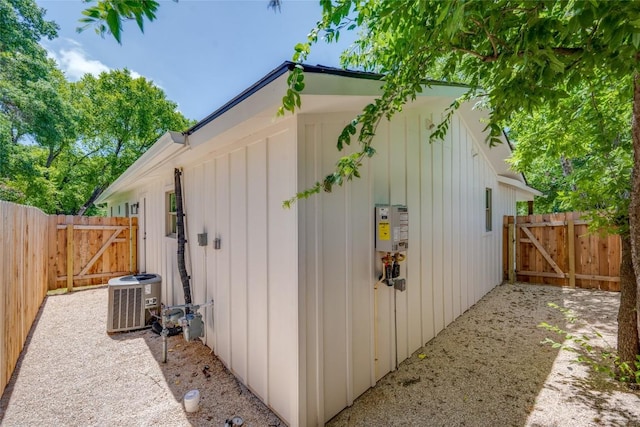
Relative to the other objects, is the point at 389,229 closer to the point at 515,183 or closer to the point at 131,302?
the point at 131,302

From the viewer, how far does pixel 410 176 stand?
365cm

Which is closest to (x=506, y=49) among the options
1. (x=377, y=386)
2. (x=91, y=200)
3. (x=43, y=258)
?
(x=377, y=386)

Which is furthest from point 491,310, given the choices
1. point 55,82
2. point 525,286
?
point 55,82

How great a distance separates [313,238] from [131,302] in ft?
12.9

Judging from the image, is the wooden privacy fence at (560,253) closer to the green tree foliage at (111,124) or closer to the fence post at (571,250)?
the fence post at (571,250)

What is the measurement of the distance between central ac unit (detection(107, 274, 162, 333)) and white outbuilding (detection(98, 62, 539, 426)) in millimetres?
483

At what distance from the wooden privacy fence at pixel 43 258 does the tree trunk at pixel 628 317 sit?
21.0ft

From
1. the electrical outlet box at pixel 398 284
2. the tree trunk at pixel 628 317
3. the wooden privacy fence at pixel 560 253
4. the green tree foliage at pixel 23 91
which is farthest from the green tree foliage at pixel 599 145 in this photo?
the green tree foliage at pixel 23 91

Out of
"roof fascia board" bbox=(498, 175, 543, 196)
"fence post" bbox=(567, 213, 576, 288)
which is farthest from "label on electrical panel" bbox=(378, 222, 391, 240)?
"fence post" bbox=(567, 213, 576, 288)

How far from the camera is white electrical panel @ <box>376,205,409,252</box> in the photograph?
2.96 m

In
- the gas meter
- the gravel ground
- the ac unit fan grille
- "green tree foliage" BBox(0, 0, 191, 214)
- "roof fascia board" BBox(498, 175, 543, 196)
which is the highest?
"green tree foliage" BBox(0, 0, 191, 214)

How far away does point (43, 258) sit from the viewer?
20.5 feet

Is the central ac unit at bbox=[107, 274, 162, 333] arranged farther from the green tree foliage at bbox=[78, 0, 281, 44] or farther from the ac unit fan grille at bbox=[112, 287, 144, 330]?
the green tree foliage at bbox=[78, 0, 281, 44]

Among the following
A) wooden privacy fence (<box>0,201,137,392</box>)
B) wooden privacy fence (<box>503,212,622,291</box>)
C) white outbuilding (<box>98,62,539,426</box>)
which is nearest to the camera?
white outbuilding (<box>98,62,539,426</box>)
